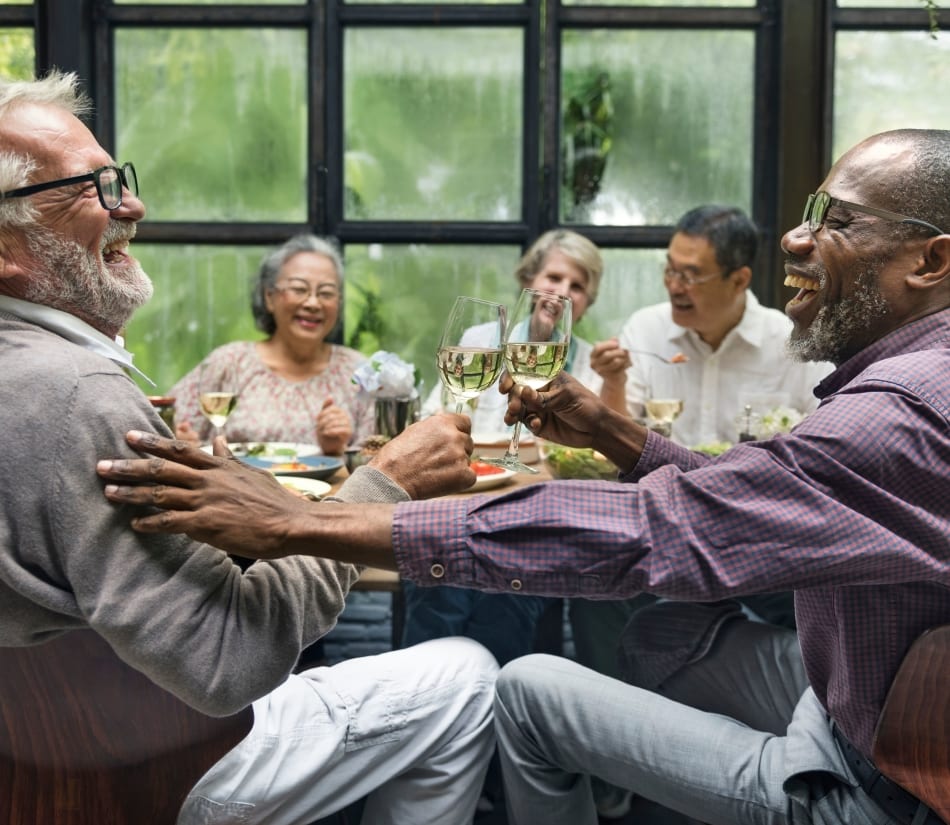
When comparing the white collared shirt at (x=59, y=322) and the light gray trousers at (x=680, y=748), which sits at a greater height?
the white collared shirt at (x=59, y=322)

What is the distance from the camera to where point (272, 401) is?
390cm

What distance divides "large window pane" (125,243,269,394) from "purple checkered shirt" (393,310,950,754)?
3333 millimetres

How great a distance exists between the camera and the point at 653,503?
1.35m

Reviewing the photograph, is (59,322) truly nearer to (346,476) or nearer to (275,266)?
(346,476)

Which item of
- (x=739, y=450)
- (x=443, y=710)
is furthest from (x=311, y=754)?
(x=739, y=450)

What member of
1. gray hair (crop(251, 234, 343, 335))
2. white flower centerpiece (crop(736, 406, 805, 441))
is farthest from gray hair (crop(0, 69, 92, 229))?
gray hair (crop(251, 234, 343, 335))

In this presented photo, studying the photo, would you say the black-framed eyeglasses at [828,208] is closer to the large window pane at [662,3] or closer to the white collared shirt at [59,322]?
the white collared shirt at [59,322]

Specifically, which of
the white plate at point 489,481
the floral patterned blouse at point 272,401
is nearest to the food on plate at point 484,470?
the white plate at point 489,481

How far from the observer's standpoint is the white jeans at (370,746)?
1.58 metres

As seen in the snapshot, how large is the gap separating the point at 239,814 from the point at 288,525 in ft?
1.65

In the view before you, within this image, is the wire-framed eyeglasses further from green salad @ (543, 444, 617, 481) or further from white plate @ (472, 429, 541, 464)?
green salad @ (543, 444, 617, 481)

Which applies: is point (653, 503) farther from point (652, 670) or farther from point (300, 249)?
point (300, 249)

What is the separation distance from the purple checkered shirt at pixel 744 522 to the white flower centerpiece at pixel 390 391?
65.3 inches

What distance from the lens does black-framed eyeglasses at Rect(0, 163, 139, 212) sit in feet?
4.89
